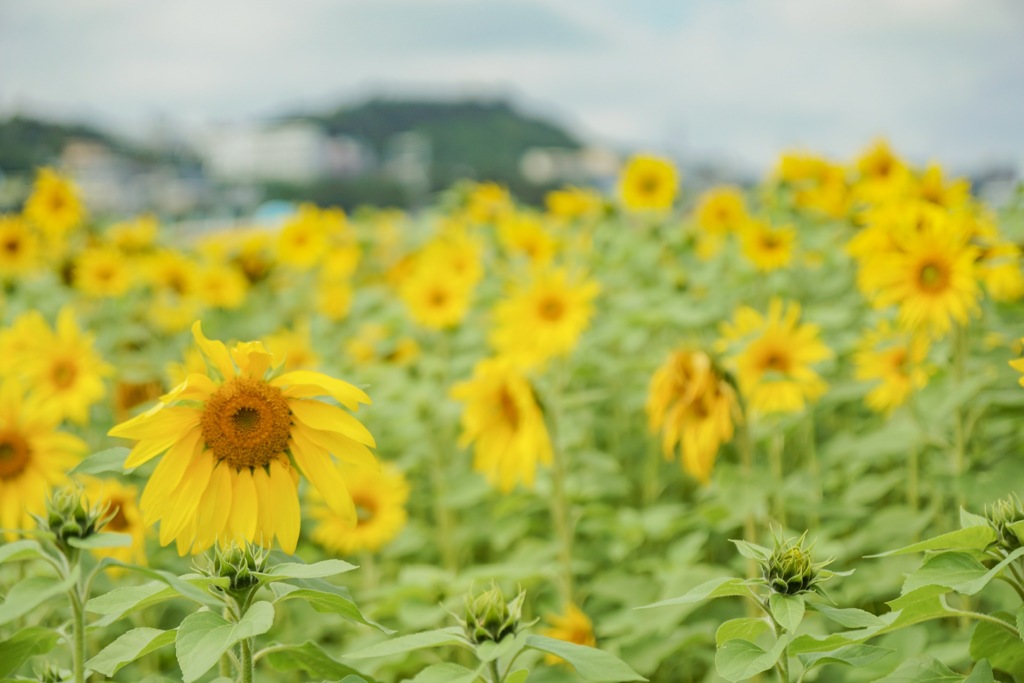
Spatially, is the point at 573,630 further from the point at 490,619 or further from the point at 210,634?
the point at 210,634

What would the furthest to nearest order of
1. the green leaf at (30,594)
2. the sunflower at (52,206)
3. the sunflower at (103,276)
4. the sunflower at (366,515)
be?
the sunflower at (52,206)
the sunflower at (103,276)
the sunflower at (366,515)
the green leaf at (30,594)

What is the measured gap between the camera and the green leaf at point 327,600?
1158mm

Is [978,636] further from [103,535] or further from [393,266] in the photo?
[393,266]

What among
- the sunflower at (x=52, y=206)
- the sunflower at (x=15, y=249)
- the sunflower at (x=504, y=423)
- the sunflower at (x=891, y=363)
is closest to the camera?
the sunflower at (x=504, y=423)

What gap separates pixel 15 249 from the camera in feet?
17.6

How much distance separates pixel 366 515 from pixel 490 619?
80.5 inches

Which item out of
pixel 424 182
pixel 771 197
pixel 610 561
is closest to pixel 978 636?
pixel 610 561

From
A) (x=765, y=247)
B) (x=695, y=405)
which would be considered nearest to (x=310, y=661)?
(x=695, y=405)

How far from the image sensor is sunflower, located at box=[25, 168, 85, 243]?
5.62 meters

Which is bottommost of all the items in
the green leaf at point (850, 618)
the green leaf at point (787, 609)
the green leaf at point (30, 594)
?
the green leaf at point (850, 618)

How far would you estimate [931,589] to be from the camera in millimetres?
1199

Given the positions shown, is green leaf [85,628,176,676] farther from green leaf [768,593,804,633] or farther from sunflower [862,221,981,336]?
sunflower [862,221,981,336]

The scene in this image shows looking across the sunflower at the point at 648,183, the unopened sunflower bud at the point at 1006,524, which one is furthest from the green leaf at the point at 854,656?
the sunflower at the point at 648,183

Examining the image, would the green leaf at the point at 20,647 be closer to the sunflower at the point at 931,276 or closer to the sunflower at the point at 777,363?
the sunflower at the point at 777,363
